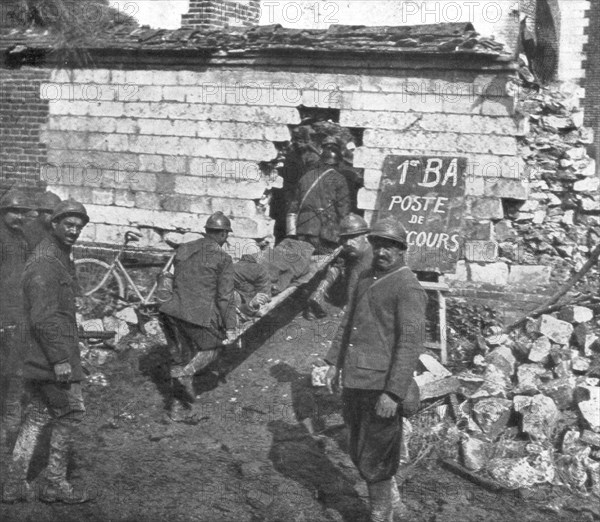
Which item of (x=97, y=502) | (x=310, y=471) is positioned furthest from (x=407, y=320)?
(x=97, y=502)

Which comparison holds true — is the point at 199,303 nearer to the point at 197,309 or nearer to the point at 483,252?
the point at 197,309

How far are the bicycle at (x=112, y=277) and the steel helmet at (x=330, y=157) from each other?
2312 millimetres

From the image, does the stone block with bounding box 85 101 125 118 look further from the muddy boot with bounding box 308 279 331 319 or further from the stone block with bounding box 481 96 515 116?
the stone block with bounding box 481 96 515 116

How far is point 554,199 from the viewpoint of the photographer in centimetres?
1105

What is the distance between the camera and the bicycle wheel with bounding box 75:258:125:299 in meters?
11.0

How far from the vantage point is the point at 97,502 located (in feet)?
20.5

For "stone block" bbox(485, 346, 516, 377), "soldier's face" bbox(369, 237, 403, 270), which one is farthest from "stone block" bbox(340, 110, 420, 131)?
"soldier's face" bbox(369, 237, 403, 270)

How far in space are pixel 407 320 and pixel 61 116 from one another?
27.5 ft

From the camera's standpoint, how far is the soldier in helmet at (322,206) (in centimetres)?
1095

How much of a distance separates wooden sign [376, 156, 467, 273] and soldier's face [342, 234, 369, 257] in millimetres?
2016

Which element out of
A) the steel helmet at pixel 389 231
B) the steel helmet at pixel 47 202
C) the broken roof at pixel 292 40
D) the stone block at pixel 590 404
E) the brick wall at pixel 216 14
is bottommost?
the stone block at pixel 590 404

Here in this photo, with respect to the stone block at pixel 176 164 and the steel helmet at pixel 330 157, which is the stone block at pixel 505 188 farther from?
the stone block at pixel 176 164

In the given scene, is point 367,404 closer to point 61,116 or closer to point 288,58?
point 288,58

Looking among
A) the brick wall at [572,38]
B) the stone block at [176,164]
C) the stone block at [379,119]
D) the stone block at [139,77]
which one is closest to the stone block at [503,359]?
the stone block at [379,119]
